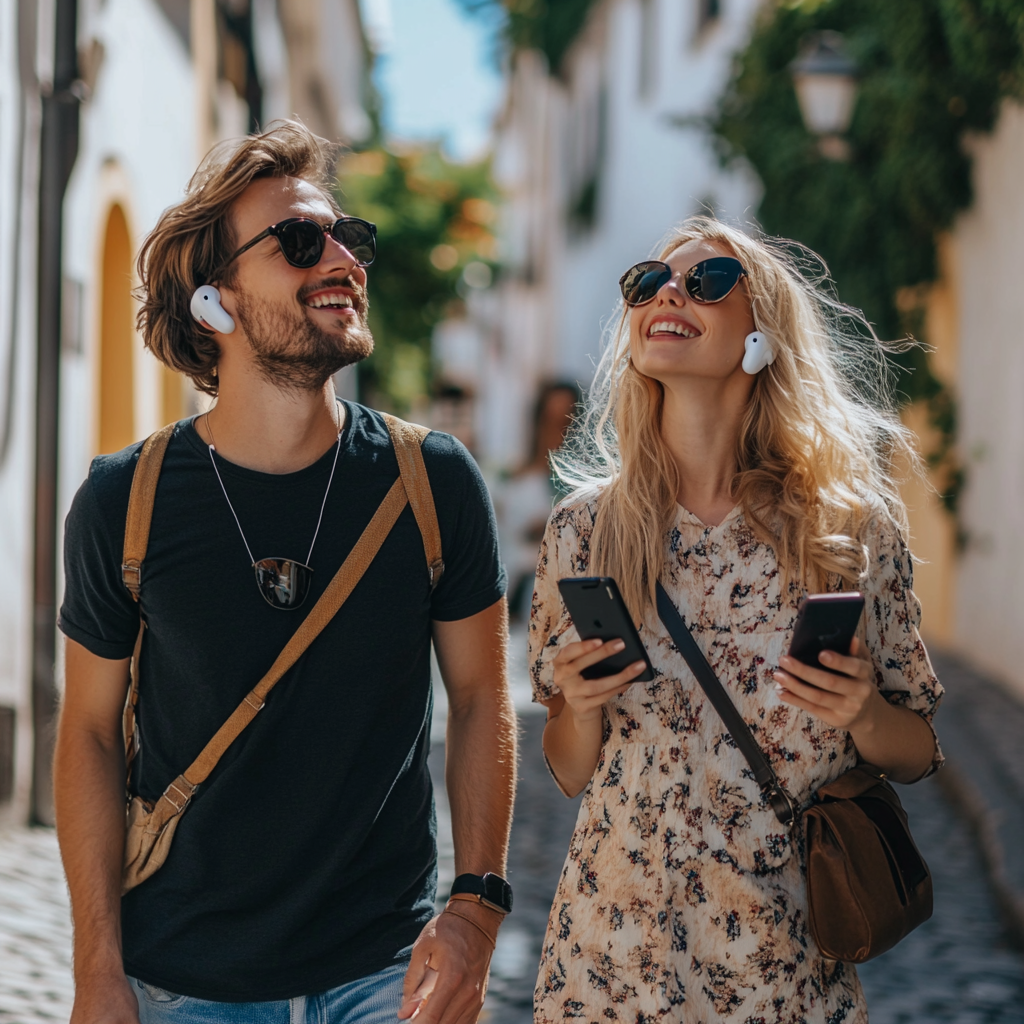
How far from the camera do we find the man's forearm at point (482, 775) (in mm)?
2514

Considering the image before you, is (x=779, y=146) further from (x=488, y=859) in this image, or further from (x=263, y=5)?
(x=488, y=859)

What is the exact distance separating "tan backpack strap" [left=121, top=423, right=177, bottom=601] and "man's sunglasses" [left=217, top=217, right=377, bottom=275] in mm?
411

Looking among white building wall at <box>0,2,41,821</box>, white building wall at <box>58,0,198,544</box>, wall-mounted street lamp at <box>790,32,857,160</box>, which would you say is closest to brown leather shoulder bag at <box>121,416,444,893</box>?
white building wall at <box>0,2,41,821</box>

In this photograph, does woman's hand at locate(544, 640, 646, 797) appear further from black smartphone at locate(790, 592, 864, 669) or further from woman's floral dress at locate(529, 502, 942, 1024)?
black smartphone at locate(790, 592, 864, 669)

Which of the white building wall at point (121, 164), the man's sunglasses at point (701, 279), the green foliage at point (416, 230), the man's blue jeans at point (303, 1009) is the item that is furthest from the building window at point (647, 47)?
the man's blue jeans at point (303, 1009)

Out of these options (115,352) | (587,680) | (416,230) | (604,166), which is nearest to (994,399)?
(115,352)

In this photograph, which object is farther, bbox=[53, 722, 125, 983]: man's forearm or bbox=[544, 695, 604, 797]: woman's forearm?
bbox=[544, 695, 604, 797]: woman's forearm

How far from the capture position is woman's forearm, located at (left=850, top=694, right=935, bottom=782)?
2377 mm

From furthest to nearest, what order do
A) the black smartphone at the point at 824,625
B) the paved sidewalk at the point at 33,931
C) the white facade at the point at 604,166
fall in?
1. the white facade at the point at 604,166
2. the paved sidewalk at the point at 33,931
3. the black smartphone at the point at 824,625

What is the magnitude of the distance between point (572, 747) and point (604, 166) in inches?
873

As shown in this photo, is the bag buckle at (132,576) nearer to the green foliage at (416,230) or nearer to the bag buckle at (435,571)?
the bag buckle at (435,571)

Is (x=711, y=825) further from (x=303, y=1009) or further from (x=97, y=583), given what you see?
(x=97, y=583)

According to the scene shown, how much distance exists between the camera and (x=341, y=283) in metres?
2.60

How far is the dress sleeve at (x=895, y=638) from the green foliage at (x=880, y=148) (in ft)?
22.6
